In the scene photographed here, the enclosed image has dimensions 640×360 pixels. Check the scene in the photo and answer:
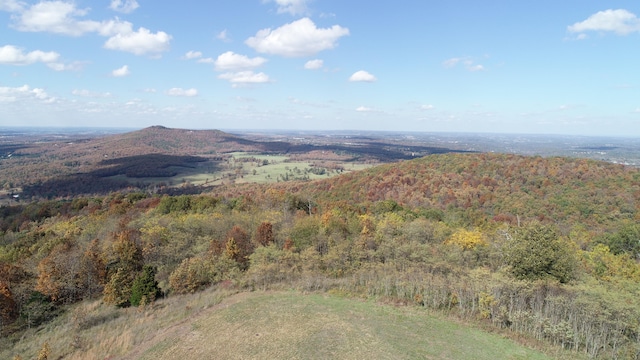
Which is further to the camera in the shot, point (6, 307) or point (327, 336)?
point (6, 307)

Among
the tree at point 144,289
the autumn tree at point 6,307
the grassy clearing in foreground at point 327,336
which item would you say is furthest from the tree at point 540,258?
the autumn tree at point 6,307

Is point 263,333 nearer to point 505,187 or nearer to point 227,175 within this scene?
point 505,187

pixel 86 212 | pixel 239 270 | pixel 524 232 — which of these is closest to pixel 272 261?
pixel 239 270

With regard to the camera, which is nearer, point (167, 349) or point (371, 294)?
point (167, 349)

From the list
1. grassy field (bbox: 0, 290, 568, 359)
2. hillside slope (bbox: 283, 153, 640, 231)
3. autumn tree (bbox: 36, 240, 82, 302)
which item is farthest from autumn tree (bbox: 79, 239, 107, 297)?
hillside slope (bbox: 283, 153, 640, 231)

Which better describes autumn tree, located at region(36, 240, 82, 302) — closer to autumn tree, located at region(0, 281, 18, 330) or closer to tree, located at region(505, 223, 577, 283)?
autumn tree, located at region(0, 281, 18, 330)

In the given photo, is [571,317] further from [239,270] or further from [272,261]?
[239,270]

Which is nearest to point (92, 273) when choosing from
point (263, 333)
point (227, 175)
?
point (263, 333)
